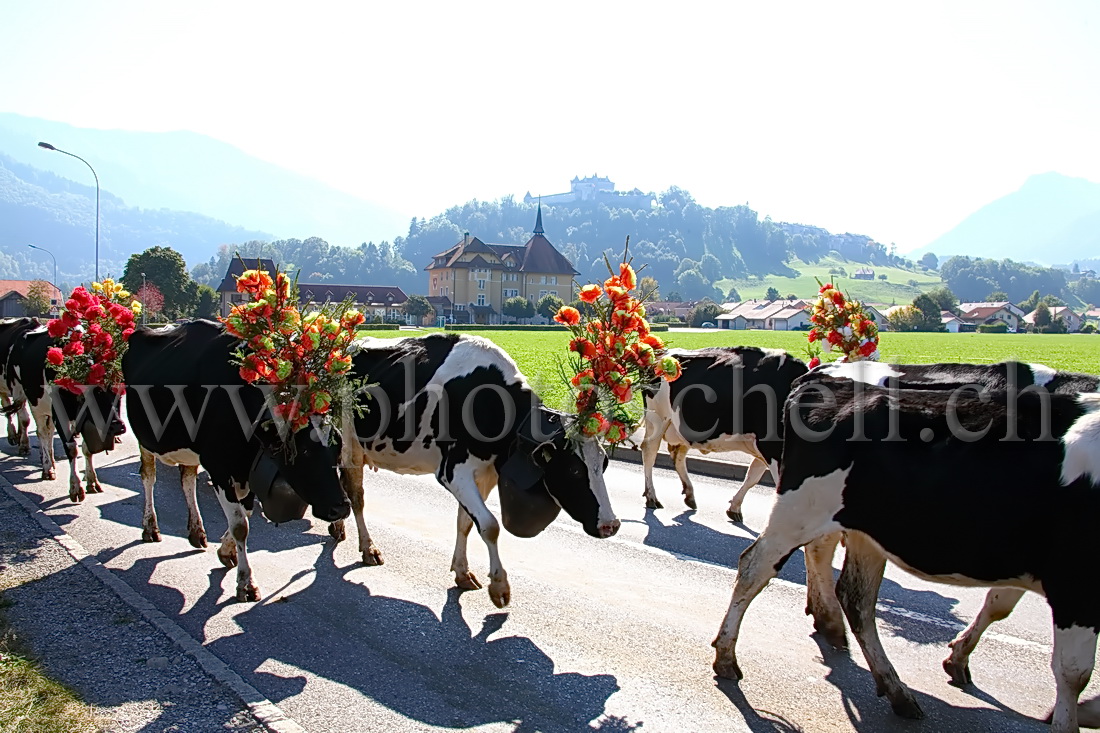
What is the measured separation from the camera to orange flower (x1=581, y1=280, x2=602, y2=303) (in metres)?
7.06

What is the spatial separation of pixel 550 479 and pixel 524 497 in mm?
270

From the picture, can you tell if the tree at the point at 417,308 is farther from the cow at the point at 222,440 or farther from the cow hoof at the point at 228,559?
the cow hoof at the point at 228,559

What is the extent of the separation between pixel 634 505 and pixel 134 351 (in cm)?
661

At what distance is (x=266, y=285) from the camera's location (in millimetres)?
7859

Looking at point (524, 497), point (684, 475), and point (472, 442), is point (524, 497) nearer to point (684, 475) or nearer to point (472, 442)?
point (472, 442)

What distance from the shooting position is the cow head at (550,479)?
274 inches

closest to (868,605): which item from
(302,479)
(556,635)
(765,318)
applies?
(556,635)

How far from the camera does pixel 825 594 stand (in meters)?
6.60

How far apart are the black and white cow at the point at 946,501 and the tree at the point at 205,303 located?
80.8 m

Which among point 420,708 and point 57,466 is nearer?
point 420,708

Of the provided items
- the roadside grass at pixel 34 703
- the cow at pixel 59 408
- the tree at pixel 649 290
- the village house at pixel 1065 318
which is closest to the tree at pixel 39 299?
the cow at pixel 59 408

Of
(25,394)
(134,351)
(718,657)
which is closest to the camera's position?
(718,657)

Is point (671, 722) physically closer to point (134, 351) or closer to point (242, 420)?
point (242, 420)

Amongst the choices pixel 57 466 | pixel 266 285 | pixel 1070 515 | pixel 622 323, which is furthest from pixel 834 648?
pixel 57 466
